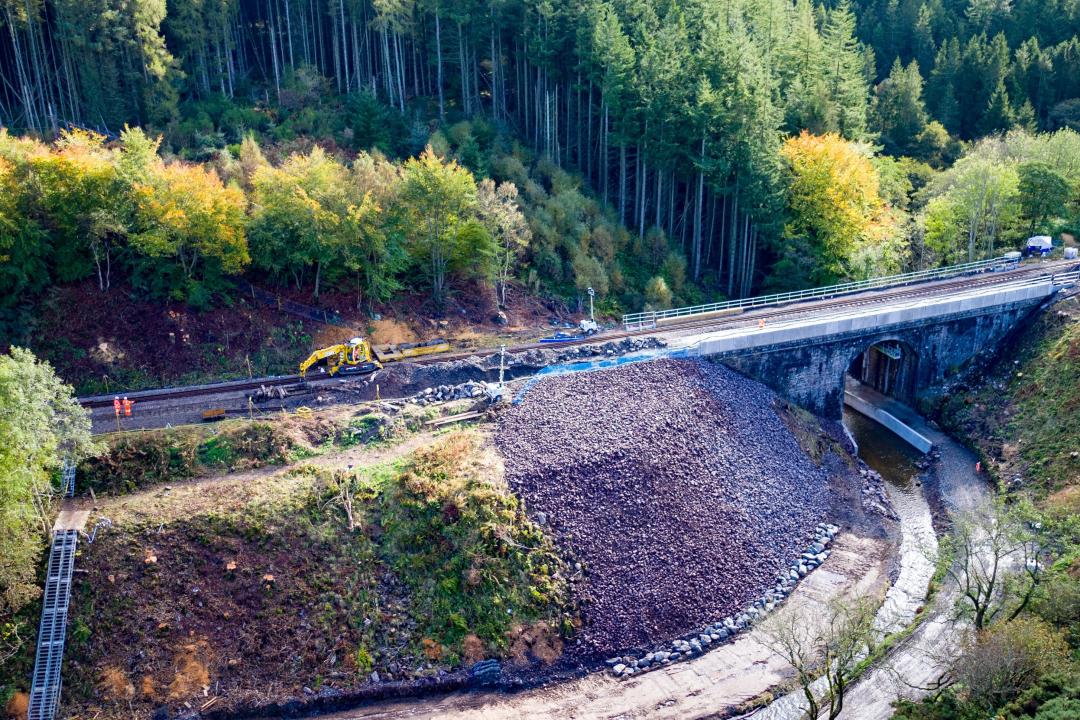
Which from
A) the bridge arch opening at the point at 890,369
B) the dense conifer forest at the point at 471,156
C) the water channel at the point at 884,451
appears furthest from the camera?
the bridge arch opening at the point at 890,369

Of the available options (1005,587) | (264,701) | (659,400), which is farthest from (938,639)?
(264,701)

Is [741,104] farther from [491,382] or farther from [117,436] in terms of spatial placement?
[117,436]

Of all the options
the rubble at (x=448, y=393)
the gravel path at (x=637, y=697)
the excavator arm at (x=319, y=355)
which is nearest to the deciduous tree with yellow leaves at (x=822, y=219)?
the rubble at (x=448, y=393)

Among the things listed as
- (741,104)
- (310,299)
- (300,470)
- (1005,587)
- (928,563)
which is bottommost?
(928,563)

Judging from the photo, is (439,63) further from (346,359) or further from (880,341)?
(880,341)

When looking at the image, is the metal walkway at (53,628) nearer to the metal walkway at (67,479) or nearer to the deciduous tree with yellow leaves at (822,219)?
the metal walkway at (67,479)

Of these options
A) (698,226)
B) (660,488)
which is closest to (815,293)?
(698,226)

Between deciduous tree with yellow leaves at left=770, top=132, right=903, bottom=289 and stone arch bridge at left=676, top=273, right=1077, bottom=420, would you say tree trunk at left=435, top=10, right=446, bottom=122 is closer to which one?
deciduous tree with yellow leaves at left=770, top=132, right=903, bottom=289
